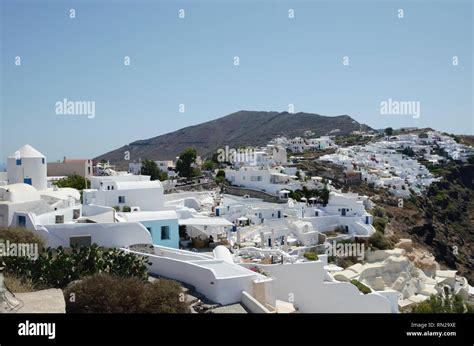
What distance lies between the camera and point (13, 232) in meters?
13.7

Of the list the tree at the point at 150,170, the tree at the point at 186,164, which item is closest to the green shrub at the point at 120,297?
the tree at the point at 186,164

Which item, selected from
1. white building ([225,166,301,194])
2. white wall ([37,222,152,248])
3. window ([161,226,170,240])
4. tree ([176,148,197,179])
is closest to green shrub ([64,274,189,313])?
white wall ([37,222,152,248])

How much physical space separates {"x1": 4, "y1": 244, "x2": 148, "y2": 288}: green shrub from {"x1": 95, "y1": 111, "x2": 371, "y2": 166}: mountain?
95.5 metres

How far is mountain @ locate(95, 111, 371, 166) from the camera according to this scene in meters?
114

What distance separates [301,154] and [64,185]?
126ft

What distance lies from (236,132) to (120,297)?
124 metres

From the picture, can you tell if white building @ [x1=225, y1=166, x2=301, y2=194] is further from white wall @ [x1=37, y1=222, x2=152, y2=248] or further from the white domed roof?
white wall @ [x1=37, y1=222, x2=152, y2=248]

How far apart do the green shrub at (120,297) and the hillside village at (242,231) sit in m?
0.80

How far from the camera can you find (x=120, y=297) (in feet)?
31.9

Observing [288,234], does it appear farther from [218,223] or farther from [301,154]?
[301,154]

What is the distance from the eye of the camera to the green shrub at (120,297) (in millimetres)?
9633

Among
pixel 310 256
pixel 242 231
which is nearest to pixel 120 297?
pixel 310 256

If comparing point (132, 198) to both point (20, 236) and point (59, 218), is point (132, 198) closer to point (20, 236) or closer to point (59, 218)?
point (59, 218)
